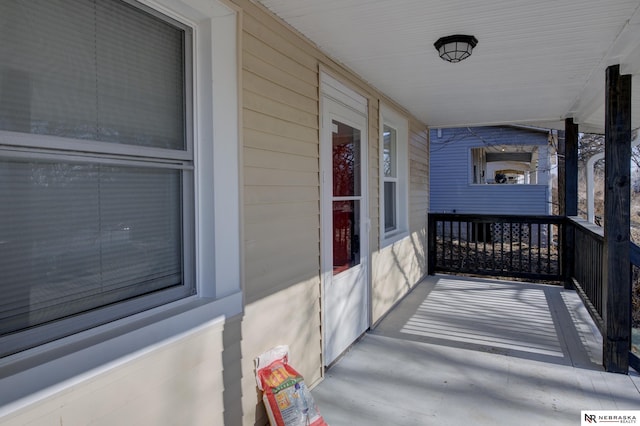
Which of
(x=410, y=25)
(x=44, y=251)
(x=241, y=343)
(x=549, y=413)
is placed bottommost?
(x=549, y=413)

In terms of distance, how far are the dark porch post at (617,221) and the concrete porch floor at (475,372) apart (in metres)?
0.22

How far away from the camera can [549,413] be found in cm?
231

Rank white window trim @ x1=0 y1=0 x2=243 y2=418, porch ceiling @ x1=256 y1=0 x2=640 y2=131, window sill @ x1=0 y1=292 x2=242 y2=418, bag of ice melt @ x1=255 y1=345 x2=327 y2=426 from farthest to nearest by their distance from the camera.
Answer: porch ceiling @ x1=256 y1=0 x2=640 y2=131 < bag of ice melt @ x1=255 y1=345 x2=327 y2=426 < white window trim @ x1=0 y1=0 x2=243 y2=418 < window sill @ x1=0 y1=292 x2=242 y2=418

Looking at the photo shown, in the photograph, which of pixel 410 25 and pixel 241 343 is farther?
pixel 410 25

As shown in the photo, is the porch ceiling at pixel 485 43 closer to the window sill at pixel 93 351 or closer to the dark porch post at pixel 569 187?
the dark porch post at pixel 569 187

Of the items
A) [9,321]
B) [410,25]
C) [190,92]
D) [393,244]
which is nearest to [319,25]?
[410,25]

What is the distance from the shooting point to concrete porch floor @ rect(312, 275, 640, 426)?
233 centimetres

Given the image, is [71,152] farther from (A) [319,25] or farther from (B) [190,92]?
(A) [319,25]

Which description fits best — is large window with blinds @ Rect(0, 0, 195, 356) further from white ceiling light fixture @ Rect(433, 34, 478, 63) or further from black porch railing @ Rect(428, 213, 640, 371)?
black porch railing @ Rect(428, 213, 640, 371)

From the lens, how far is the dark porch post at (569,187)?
4.93 metres

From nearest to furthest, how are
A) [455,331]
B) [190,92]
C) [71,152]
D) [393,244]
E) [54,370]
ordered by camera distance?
[54,370] < [71,152] < [190,92] < [455,331] < [393,244]

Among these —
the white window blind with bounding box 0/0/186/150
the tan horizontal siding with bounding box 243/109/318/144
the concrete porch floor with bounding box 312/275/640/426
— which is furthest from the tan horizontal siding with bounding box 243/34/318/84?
the concrete porch floor with bounding box 312/275/640/426

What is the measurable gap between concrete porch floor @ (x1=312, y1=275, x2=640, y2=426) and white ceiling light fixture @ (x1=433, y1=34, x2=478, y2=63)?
2.15m

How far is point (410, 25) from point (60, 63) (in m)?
1.83
